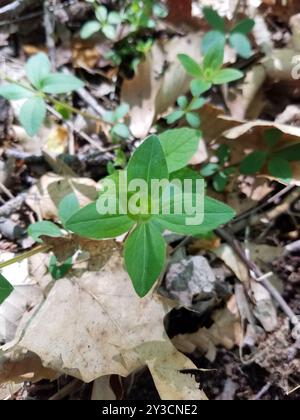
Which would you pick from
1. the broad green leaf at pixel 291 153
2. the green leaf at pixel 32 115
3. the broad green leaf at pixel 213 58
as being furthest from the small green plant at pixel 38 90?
the broad green leaf at pixel 291 153

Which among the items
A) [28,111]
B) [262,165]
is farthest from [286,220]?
[28,111]

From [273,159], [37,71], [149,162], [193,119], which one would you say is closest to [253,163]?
[273,159]

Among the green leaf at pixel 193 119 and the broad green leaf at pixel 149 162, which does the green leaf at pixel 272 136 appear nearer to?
the green leaf at pixel 193 119

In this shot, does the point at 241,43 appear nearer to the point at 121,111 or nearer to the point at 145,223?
the point at 121,111

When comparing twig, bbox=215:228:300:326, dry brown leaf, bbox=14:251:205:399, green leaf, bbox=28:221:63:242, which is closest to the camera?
dry brown leaf, bbox=14:251:205:399

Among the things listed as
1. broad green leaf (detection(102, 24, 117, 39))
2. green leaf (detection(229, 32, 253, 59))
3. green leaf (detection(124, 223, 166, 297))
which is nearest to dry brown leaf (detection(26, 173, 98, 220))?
green leaf (detection(124, 223, 166, 297))

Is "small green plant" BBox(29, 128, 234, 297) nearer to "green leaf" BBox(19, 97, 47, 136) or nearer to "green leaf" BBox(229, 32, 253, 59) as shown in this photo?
"green leaf" BBox(19, 97, 47, 136)

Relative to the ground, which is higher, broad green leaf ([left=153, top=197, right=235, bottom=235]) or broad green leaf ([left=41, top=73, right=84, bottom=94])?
broad green leaf ([left=41, top=73, right=84, bottom=94])
